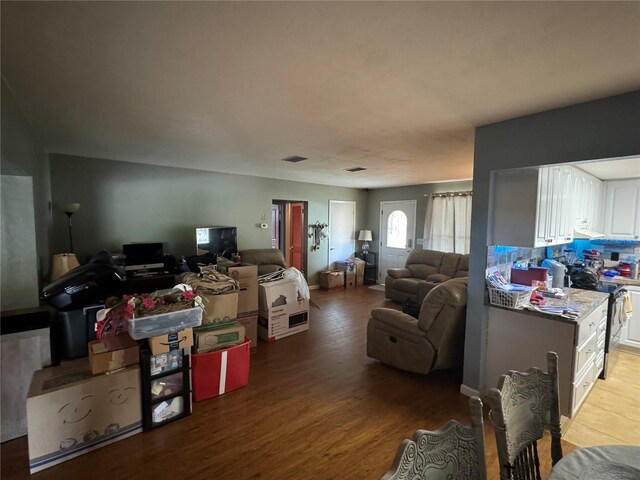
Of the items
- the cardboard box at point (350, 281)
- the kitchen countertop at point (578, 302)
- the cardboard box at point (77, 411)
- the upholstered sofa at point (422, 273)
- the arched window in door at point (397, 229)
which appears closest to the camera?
the cardboard box at point (77, 411)

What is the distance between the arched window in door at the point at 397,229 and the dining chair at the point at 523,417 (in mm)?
5854

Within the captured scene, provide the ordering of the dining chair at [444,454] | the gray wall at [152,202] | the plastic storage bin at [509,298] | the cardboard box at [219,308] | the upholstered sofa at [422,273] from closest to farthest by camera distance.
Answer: the dining chair at [444,454]
the plastic storage bin at [509,298]
the cardboard box at [219,308]
the gray wall at [152,202]
the upholstered sofa at [422,273]

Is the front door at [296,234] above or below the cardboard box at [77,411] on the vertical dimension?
above

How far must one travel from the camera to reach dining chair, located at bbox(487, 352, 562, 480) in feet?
3.54

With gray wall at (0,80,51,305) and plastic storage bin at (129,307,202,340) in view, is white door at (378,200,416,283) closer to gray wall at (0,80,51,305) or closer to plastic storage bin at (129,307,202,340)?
plastic storage bin at (129,307,202,340)

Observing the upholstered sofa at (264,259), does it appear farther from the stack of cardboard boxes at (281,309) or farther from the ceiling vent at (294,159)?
the ceiling vent at (294,159)

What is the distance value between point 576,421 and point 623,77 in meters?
2.48

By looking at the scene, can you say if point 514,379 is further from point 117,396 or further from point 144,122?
point 144,122

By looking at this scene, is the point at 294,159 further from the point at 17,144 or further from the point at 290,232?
the point at 290,232

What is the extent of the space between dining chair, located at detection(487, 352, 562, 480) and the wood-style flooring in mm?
1395

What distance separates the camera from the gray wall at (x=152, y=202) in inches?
165

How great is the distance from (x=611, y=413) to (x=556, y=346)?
848 millimetres

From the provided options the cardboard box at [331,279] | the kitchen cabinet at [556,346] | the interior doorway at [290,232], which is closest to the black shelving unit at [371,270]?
the cardboard box at [331,279]

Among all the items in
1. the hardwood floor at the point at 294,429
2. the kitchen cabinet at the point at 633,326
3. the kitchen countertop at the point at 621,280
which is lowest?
the hardwood floor at the point at 294,429
